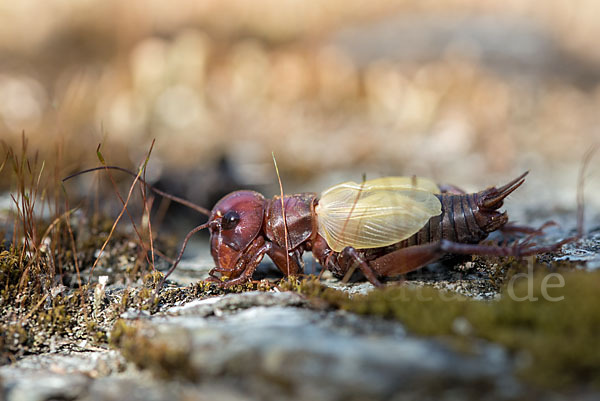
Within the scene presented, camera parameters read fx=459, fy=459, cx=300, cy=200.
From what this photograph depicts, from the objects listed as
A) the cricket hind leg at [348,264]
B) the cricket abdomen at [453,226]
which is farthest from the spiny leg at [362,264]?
the cricket abdomen at [453,226]

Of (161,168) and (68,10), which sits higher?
(68,10)

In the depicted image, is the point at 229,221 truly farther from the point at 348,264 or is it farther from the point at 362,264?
the point at 362,264

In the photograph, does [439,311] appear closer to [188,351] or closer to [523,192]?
[188,351]

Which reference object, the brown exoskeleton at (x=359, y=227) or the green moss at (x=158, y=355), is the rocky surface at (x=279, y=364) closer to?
the green moss at (x=158, y=355)

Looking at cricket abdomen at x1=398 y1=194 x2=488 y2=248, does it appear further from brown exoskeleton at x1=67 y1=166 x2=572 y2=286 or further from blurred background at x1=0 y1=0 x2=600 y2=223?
blurred background at x1=0 y1=0 x2=600 y2=223

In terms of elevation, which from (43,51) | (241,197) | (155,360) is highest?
(43,51)

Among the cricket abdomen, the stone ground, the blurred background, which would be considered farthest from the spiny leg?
the blurred background

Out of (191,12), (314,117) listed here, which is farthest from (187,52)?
(191,12)

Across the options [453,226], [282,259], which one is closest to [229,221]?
[282,259]
